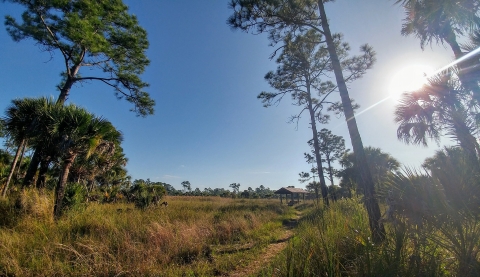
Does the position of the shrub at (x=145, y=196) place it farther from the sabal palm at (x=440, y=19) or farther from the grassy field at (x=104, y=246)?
the sabal palm at (x=440, y=19)

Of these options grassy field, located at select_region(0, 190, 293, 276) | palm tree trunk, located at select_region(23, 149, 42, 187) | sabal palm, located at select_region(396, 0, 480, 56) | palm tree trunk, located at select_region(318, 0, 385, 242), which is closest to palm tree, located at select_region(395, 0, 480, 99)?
sabal palm, located at select_region(396, 0, 480, 56)

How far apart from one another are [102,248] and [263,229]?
5.55 meters

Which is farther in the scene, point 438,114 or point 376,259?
point 438,114

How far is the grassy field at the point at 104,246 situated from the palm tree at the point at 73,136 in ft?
2.57

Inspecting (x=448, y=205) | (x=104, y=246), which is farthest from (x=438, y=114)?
(x=104, y=246)

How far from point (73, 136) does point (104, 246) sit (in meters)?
4.48

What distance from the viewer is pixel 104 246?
13.4 ft

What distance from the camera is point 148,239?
478cm

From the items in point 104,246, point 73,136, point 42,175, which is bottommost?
point 104,246

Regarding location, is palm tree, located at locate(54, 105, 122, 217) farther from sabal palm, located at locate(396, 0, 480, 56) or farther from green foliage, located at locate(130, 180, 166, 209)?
sabal palm, located at locate(396, 0, 480, 56)

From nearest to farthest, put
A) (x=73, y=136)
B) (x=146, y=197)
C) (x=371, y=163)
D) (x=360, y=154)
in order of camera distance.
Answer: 1. (x=360, y=154)
2. (x=73, y=136)
3. (x=146, y=197)
4. (x=371, y=163)

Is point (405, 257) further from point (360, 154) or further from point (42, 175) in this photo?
point (42, 175)

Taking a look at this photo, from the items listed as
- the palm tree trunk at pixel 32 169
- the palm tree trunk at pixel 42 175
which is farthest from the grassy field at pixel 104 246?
the palm tree trunk at pixel 32 169

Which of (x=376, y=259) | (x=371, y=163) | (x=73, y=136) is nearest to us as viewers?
(x=376, y=259)
